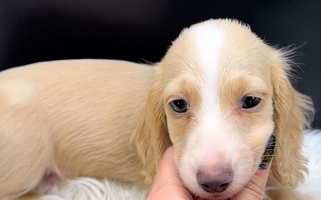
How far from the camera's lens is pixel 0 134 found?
2.08m

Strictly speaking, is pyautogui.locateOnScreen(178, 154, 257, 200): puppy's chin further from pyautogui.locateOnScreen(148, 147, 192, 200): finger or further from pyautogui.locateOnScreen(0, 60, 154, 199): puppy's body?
pyautogui.locateOnScreen(0, 60, 154, 199): puppy's body

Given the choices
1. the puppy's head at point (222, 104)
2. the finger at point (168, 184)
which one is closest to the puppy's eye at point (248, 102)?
the puppy's head at point (222, 104)

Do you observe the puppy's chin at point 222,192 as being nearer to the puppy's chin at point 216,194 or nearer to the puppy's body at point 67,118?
the puppy's chin at point 216,194

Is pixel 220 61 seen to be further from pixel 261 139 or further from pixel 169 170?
pixel 169 170

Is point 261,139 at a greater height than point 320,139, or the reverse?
point 261,139

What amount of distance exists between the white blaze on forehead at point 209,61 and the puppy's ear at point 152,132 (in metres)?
0.25

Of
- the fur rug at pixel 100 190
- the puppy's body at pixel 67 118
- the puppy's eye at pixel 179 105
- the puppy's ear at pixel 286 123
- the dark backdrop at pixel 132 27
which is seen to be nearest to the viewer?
the puppy's eye at pixel 179 105

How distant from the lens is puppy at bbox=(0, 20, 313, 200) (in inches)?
62.4

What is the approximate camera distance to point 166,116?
1843 millimetres

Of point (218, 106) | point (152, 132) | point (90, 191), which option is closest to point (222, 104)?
point (218, 106)

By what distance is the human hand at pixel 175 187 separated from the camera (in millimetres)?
1583

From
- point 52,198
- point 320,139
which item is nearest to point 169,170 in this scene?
point 52,198

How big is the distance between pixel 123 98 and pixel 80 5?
2.20ft

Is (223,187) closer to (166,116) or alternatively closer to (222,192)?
(222,192)
